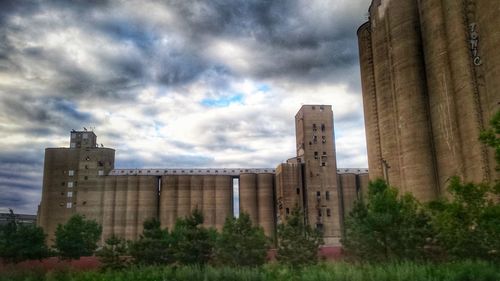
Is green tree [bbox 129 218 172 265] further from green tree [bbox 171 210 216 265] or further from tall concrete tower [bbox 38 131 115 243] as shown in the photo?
tall concrete tower [bbox 38 131 115 243]

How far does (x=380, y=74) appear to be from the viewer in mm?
58312

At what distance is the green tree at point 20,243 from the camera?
42500 millimetres

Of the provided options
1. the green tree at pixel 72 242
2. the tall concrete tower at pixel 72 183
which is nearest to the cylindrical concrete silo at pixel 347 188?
the tall concrete tower at pixel 72 183

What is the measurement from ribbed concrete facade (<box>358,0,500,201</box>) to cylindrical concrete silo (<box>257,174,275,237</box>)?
36.4 metres

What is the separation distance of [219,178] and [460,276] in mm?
77386

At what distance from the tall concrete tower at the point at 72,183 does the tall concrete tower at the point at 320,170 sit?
1712 inches

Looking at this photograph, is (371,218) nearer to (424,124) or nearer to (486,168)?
(486,168)

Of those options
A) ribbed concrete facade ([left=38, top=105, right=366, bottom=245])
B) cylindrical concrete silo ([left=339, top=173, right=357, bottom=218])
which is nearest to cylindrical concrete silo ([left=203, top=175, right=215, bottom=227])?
ribbed concrete facade ([left=38, top=105, right=366, bottom=245])

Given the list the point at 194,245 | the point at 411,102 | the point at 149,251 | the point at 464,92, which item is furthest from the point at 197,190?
the point at 464,92

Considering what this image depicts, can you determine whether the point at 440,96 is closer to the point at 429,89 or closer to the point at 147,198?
the point at 429,89

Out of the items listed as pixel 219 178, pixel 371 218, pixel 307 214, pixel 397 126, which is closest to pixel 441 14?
pixel 397 126

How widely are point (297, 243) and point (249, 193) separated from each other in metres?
59.3

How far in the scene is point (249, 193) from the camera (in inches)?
3676

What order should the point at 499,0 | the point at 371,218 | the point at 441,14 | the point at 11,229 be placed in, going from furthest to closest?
the point at 441,14 → the point at 11,229 → the point at 499,0 → the point at 371,218
